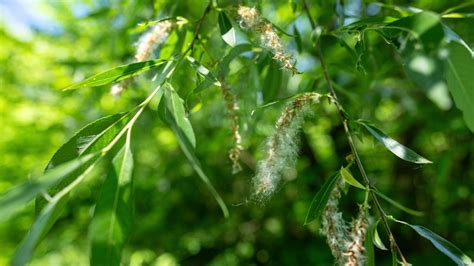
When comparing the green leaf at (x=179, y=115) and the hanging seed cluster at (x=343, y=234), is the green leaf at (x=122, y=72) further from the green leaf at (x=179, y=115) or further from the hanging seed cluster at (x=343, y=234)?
the hanging seed cluster at (x=343, y=234)

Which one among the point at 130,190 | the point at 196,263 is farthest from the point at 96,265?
the point at 196,263

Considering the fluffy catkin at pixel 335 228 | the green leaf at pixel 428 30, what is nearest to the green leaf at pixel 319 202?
the fluffy catkin at pixel 335 228

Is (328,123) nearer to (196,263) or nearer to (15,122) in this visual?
(196,263)

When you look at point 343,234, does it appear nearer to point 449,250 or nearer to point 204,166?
point 449,250

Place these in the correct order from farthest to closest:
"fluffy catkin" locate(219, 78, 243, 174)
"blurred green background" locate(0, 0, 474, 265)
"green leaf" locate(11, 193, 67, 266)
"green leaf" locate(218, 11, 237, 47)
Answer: "blurred green background" locate(0, 0, 474, 265) < "fluffy catkin" locate(219, 78, 243, 174) < "green leaf" locate(218, 11, 237, 47) < "green leaf" locate(11, 193, 67, 266)

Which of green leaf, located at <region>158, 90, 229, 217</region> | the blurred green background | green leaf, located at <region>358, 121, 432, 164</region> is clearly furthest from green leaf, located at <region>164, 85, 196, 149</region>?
the blurred green background

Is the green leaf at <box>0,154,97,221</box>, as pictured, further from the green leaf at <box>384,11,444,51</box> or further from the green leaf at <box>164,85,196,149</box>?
the green leaf at <box>384,11,444,51</box>
